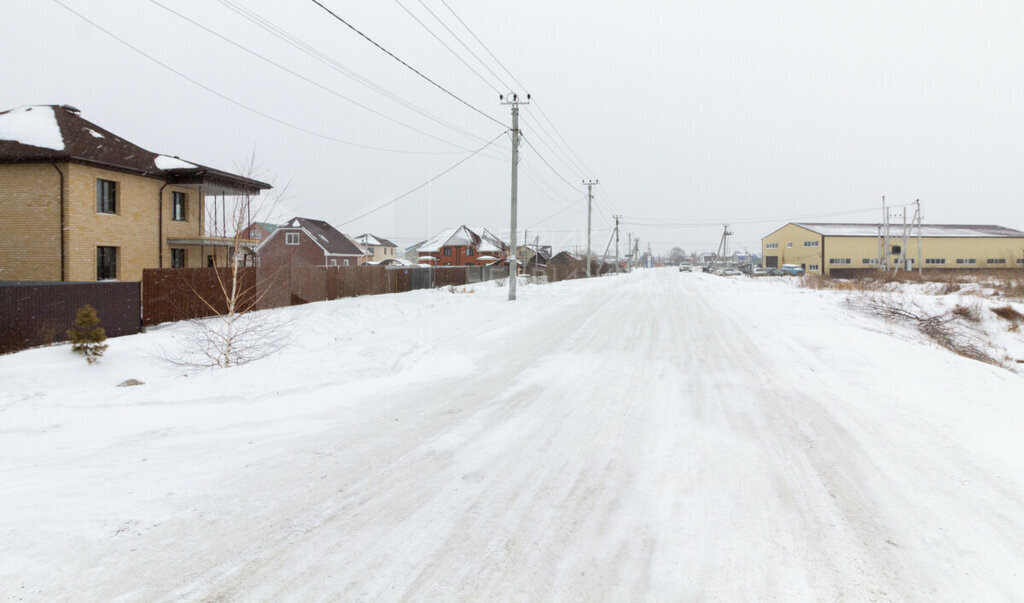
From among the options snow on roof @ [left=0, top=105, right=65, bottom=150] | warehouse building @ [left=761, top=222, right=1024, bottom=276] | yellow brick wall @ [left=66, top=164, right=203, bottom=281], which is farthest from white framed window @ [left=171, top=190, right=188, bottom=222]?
warehouse building @ [left=761, top=222, right=1024, bottom=276]

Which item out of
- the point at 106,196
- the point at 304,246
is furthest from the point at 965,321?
the point at 304,246

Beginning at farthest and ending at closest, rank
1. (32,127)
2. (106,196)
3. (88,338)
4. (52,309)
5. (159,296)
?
(106,196)
(32,127)
(159,296)
(52,309)
(88,338)

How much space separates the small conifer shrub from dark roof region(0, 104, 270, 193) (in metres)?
9.13

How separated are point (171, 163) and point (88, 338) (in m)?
17.3

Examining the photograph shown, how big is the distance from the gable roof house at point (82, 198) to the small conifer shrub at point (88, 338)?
27.4 feet

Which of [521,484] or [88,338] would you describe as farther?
[88,338]

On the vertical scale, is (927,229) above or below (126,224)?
above

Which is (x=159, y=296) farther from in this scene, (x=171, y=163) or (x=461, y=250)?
(x=461, y=250)

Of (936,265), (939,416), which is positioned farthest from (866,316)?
(936,265)

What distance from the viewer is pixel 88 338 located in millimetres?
11164

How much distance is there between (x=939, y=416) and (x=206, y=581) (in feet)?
23.3

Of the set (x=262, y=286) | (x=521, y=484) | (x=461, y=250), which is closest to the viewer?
(x=521, y=484)

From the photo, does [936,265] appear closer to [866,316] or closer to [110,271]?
[866,316]

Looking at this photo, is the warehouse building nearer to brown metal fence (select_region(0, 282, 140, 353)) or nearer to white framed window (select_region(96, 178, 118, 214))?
white framed window (select_region(96, 178, 118, 214))
